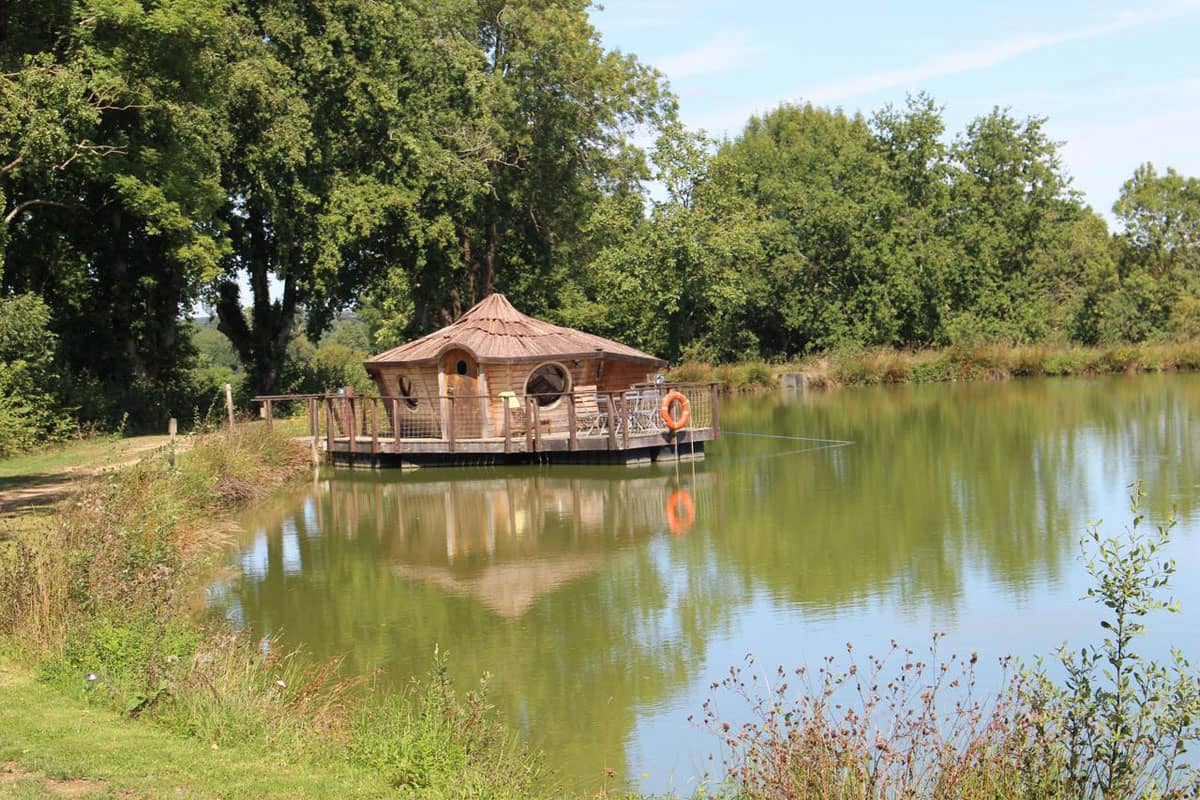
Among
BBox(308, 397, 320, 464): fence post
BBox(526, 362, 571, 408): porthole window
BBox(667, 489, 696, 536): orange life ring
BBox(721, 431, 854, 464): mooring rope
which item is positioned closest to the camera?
BBox(667, 489, 696, 536): orange life ring

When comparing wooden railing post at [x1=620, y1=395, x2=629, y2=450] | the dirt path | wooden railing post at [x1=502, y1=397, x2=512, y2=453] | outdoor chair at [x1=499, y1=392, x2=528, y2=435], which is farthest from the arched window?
wooden railing post at [x1=620, y1=395, x2=629, y2=450]

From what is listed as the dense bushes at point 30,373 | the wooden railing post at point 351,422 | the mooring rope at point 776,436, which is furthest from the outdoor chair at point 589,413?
the dense bushes at point 30,373

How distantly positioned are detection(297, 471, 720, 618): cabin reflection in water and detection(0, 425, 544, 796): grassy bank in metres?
4.20

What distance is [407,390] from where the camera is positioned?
29.4 m

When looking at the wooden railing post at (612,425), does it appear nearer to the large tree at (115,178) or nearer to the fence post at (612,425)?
the fence post at (612,425)

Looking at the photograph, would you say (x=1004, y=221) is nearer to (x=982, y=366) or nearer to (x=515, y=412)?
(x=982, y=366)

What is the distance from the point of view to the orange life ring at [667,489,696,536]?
19.4 meters

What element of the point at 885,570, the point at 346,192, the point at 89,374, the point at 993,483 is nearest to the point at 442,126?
the point at 346,192

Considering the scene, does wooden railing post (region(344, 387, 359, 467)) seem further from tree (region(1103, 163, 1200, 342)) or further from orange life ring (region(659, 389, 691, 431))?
tree (region(1103, 163, 1200, 342))

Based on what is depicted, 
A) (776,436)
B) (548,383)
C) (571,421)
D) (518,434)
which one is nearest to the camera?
(571,421)

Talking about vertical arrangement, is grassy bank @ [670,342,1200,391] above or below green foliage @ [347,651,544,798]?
above

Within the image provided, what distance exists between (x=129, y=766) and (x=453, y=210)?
3437 centimetres

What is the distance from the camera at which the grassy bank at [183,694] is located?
754 cm

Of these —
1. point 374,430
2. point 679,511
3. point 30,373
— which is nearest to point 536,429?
point 374,430
